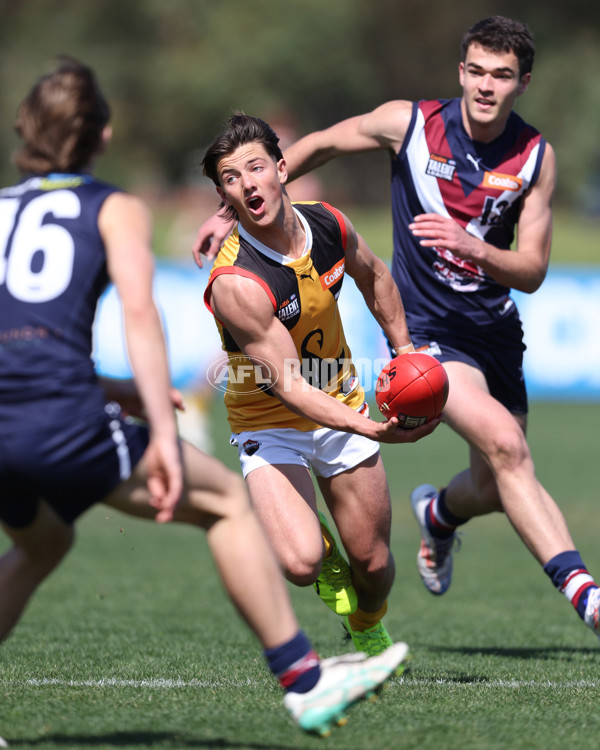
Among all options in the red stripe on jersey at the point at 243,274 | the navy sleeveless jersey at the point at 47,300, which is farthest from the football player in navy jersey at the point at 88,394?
the red stripe on jersey at the point at 243,274

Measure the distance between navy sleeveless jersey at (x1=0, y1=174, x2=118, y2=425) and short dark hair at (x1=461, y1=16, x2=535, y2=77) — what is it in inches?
106

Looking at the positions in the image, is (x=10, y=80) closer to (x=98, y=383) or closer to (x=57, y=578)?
(x=57, y=578)

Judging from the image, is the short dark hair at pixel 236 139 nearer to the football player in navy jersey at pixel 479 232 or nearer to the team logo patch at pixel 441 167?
the football player in navy jersey at pixel 479 232

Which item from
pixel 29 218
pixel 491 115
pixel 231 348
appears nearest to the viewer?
pixel 29 218

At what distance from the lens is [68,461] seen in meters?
3.44

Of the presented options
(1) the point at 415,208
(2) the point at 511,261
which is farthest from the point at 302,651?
(1) the point at 415,208

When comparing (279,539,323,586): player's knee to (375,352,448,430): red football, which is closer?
→ (375,352,448,430): red football

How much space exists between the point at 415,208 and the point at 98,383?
8.93 ft

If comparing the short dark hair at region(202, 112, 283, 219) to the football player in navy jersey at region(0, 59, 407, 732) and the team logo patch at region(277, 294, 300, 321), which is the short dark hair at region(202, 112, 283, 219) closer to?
the team logo patch at region(277, 294, 300, 321)

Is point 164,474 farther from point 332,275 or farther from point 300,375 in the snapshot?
point 332,275

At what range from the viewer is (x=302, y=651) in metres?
3.65

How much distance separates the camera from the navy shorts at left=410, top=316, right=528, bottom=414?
5922 millimetres

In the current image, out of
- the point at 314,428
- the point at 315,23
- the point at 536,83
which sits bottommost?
the point at 314,428

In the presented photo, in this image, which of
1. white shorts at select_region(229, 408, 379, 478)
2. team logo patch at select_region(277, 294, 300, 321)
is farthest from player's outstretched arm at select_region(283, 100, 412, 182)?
white shorts at select_region(229, 408, 379, 478)
